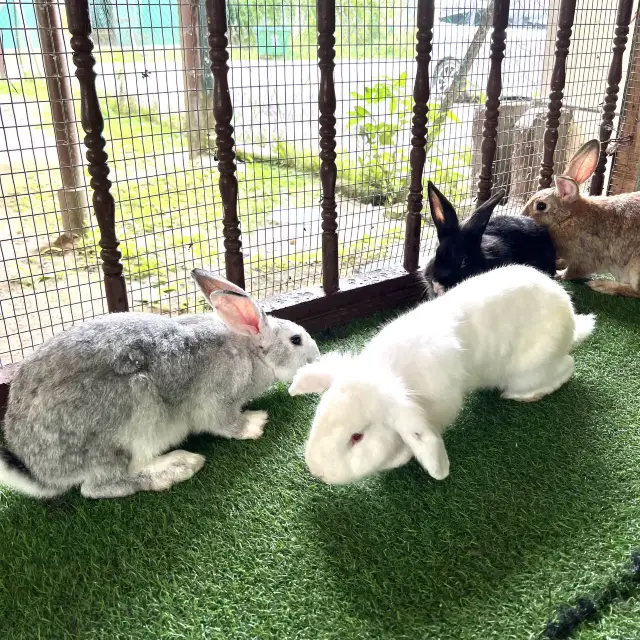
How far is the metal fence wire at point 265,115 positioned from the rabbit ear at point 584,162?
0.26 meters

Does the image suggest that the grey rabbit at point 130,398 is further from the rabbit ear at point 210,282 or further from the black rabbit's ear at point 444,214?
the black rabbit's ear at point 444,214

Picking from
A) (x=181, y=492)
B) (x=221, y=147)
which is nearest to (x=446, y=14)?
(x=221, y=147)

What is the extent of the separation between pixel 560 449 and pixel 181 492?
1.28 meters

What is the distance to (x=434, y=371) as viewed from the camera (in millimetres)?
1976

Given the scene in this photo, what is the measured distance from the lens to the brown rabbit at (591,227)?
332cm

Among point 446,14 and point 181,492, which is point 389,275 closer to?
point 446,14

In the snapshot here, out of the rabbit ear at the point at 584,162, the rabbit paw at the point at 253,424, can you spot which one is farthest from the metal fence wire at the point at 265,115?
the rabbit paw at the point at 253,424

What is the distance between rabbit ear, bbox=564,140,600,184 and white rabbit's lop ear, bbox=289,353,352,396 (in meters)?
2.30

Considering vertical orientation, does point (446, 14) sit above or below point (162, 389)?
above

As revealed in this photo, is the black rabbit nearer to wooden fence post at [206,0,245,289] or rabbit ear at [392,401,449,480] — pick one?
wooden fence post at [206,0,245,289]

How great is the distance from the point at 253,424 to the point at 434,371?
70 centimetres

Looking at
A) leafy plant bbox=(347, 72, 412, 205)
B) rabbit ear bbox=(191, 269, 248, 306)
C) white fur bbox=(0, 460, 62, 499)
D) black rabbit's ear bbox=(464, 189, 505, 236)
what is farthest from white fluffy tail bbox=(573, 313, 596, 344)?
white fur bbox=(0, 460, 62, 499)

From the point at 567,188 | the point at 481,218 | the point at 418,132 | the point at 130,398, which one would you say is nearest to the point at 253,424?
the point at 130,398

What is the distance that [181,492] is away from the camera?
193 centimetres
